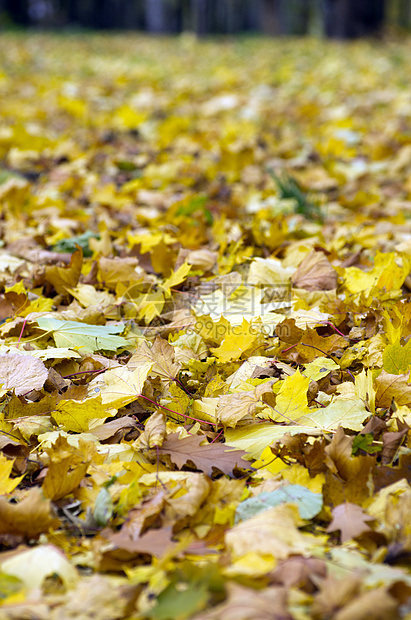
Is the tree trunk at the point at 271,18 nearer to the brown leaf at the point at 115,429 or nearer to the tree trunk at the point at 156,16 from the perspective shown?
the tree trunk at the point at 156,16

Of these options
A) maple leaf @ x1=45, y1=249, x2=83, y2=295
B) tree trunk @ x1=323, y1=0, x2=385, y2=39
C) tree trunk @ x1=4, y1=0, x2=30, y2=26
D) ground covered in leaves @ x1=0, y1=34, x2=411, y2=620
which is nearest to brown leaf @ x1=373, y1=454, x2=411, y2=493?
ground covered in leaves @ x1=0, y1=34, x2=411, y2=620

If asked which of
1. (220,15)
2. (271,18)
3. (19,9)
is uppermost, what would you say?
(220,15)

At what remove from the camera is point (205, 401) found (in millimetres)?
1419

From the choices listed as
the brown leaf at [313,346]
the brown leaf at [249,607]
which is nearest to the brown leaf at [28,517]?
the brown leaf at [249,607]

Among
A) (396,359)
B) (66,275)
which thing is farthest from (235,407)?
(66,275)

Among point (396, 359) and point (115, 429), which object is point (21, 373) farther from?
point (396, 359)

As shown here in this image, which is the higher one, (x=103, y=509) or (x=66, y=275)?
(x=66, y=275)

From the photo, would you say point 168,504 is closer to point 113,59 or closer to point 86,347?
point 86,347

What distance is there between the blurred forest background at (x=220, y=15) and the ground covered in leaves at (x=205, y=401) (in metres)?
13.4

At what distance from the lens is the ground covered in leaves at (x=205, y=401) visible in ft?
2.99

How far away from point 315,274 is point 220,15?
37.8m

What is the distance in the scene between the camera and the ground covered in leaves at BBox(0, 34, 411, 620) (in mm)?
911

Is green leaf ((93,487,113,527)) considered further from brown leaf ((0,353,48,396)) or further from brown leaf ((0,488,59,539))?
brown leaf ((0,353,48,396))

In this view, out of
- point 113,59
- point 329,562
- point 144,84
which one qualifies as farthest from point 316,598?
point 113,59
